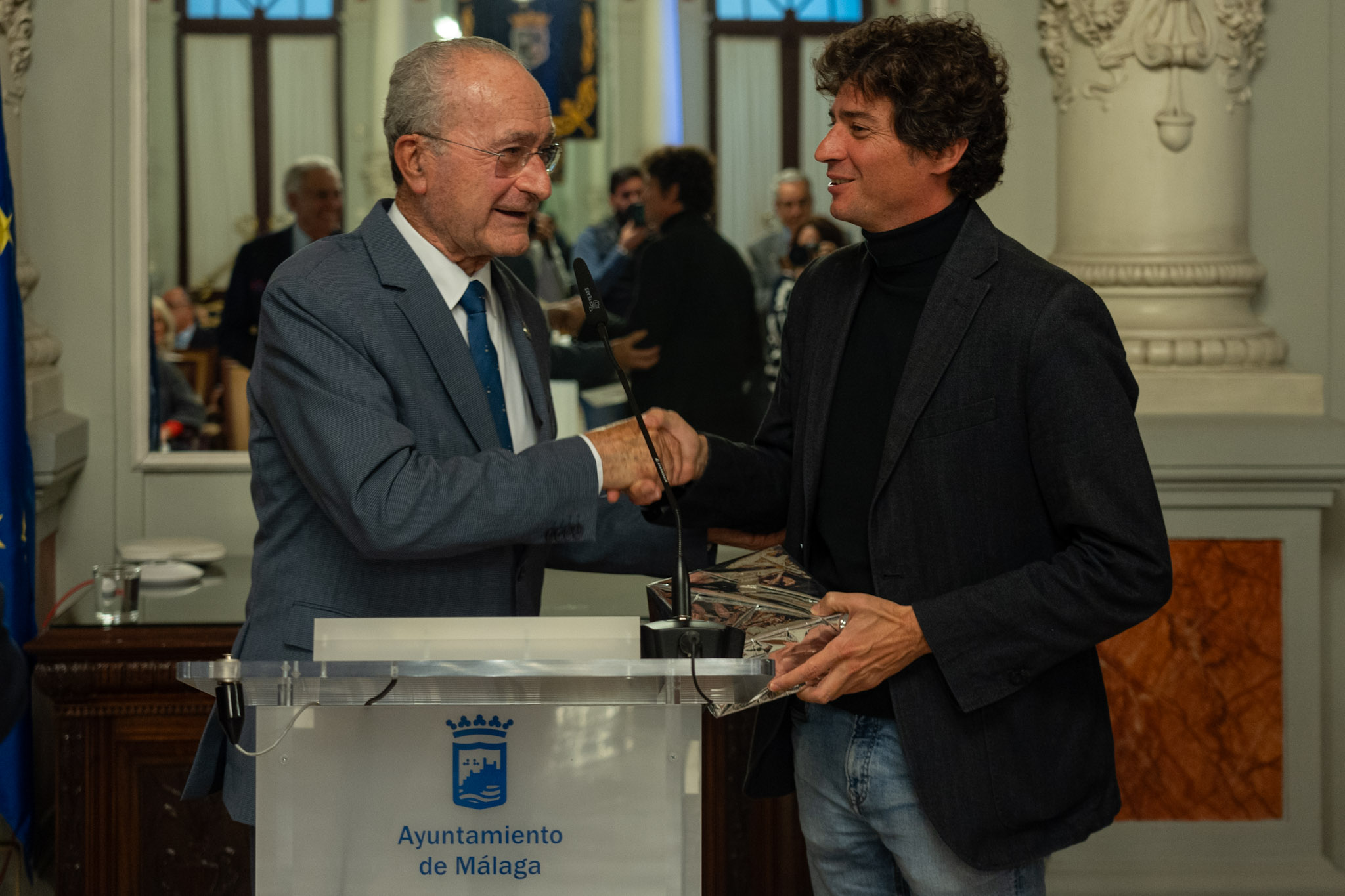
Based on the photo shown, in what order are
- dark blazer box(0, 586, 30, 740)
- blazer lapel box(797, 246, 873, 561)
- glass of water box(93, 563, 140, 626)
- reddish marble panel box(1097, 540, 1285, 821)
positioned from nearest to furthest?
dark blazer box(0, 586, 30, 740), blazer lapel box(797, 246, 873, 561), glass of water box(93, 563, 140, 626), reddish marble panel box(1097, 540, 1285, 821)

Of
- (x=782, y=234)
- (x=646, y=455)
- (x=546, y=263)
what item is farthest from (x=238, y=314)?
(x=646, y=455)

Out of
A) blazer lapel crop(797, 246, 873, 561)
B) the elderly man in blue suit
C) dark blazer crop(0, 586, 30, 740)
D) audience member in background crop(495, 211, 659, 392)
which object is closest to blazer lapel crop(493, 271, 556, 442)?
the elderly man in blue suit

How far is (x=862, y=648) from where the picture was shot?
1570mm

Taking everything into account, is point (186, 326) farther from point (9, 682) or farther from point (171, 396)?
point (9, 682)

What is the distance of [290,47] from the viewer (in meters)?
3.39

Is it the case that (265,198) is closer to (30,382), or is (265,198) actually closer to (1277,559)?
(30,382)

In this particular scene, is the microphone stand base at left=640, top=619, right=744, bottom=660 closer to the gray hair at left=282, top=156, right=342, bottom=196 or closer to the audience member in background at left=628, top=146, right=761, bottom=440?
the audience member in background at left=628, top=146, right=761, bottom=440

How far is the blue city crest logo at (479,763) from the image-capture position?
4.49 feet

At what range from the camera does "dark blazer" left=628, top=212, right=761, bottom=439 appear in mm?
3416

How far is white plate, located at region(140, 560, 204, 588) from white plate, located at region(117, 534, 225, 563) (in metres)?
0.03

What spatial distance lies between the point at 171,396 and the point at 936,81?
2.38m

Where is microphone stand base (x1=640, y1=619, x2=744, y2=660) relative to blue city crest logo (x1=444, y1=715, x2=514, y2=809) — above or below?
above

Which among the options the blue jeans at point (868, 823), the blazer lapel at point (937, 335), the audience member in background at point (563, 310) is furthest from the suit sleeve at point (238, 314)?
the blazer lapel at point (937, 335)

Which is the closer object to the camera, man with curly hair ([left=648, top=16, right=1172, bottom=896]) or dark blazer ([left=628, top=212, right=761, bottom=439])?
man with curly hair ([left=648, top=16, right=1172, bottom=896])
